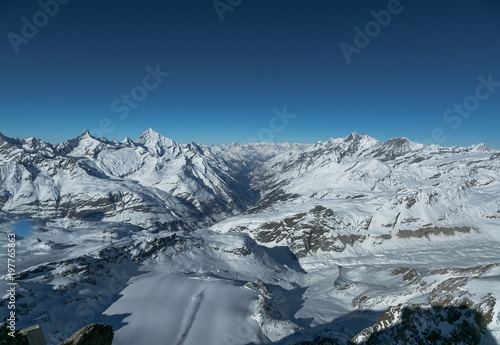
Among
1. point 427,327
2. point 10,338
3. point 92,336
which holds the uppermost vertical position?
point 10,338

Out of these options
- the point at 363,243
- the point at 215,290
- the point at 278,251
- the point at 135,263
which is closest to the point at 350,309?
the point at 215,290

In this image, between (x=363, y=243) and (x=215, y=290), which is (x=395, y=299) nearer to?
(x=215, y=290)

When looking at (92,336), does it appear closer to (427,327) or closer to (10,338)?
(10,338)

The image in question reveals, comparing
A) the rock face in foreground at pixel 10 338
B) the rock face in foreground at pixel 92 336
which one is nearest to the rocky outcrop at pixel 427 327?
the rock face in foreground at pixel 92 336

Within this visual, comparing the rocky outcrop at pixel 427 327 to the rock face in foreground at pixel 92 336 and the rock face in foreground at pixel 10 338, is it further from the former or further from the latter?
the rock face in foreground at pixel 10 338

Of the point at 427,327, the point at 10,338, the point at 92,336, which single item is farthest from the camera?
the point at 427,327

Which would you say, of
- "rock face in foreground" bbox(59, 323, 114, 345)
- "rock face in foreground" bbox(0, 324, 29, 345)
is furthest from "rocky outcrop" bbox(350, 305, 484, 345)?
"rock face in foreground" bbox(0, 324, 29, 345)

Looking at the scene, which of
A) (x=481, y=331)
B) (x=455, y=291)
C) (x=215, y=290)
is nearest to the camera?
(x=481, y=331)

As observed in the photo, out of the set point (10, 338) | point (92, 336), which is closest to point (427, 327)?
point (92, 336)
